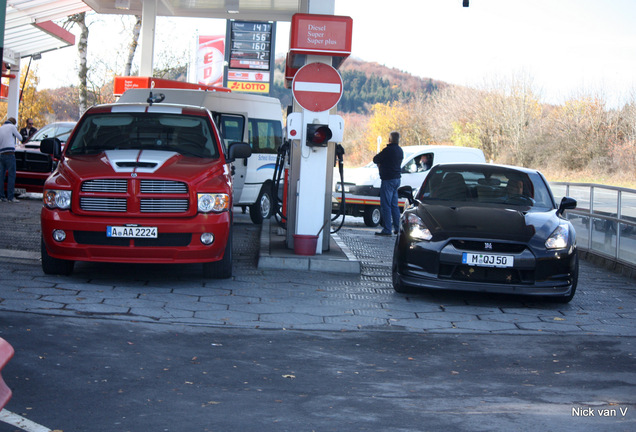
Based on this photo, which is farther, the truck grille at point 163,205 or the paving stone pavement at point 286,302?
the truck grille at point 163,205

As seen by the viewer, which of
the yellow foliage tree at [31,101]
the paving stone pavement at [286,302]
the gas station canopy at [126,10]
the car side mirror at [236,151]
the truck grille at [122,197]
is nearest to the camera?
the paving stone pavement at [286,302]

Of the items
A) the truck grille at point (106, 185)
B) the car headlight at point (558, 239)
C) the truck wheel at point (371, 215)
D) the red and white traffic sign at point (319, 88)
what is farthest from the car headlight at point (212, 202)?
the truck wheel at point (371, 215)

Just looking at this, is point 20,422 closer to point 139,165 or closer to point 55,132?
point 139,165

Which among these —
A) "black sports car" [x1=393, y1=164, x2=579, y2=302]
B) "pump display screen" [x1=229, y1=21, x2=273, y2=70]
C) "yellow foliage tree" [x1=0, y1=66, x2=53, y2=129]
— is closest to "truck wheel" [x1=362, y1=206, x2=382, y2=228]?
"black sports car" [x1=393, y1=164, x2=579, y2=302]

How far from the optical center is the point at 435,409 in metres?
4.79

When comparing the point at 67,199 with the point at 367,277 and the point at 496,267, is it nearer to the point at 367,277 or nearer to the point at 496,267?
the point at 367,277

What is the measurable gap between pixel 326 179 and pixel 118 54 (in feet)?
113

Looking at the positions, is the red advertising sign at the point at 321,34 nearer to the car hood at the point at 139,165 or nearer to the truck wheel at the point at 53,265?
the car hood at the point at 139,165

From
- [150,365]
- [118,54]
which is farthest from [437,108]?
[150,365]

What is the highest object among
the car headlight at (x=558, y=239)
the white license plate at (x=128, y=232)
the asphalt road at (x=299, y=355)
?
the car headlight at (x=558, y=239)

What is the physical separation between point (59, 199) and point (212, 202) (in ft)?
5.11

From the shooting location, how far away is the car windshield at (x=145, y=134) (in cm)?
944

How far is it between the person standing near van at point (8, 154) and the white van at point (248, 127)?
315 cm

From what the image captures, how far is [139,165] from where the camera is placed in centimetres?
868
